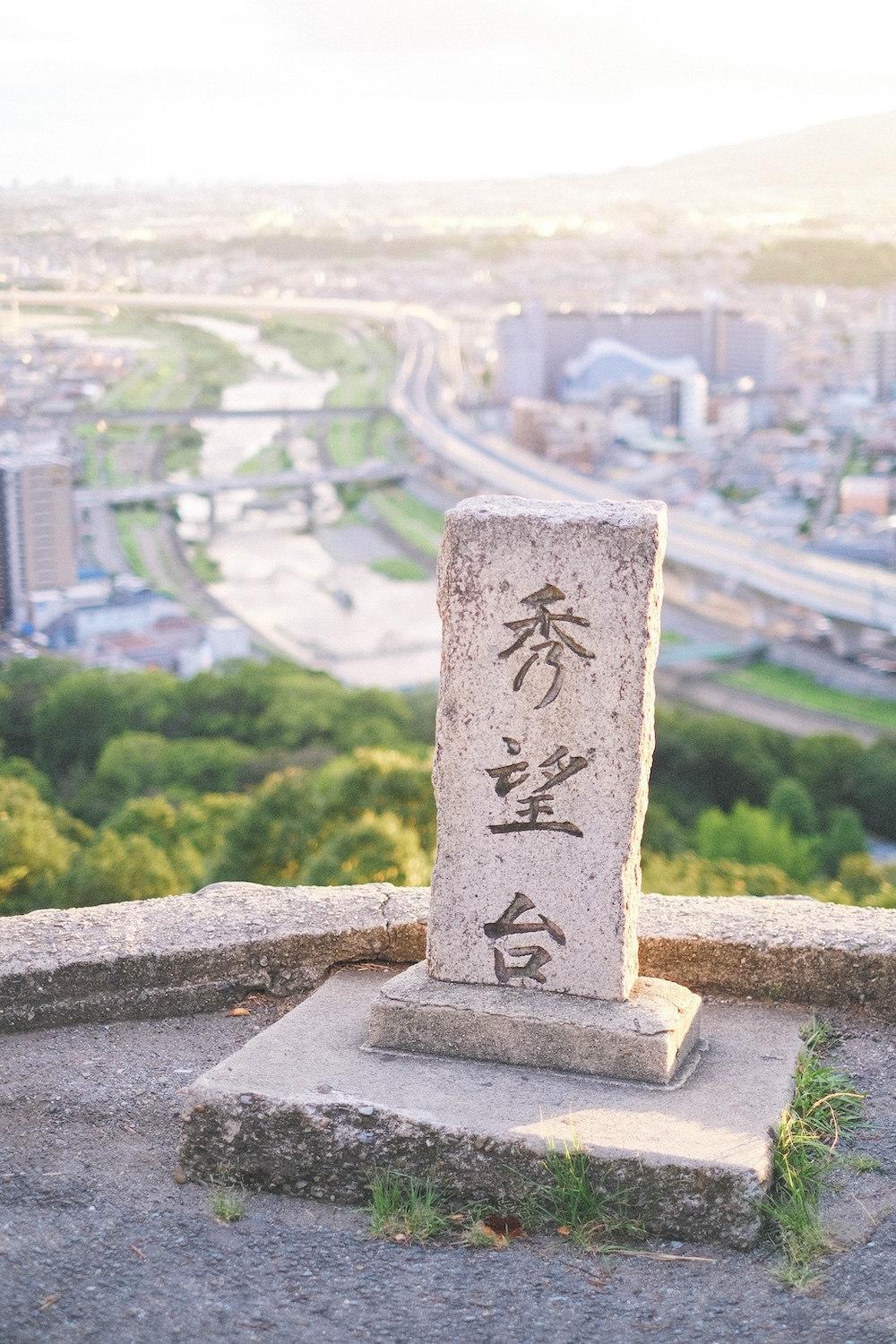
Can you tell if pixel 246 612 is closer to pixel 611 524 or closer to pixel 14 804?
pixel 14 804

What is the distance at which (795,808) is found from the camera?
44.2 ft

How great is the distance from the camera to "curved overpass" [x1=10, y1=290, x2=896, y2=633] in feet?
71.2

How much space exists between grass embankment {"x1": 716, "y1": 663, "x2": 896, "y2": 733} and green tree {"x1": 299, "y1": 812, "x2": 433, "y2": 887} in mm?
14841

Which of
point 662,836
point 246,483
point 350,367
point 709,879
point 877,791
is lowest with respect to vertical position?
point 877,791

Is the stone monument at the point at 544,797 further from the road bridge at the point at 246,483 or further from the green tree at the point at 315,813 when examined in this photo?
the road bridge at the point at 246,483

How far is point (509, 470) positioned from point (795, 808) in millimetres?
15524

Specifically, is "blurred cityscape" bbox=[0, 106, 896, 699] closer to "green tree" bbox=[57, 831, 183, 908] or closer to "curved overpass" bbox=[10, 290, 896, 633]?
"curved overpass" bbox=[10, 290, 896, 633]

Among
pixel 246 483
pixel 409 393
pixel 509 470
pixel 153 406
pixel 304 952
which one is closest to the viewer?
pixel 304 952

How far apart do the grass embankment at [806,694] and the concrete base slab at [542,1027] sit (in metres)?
17.7

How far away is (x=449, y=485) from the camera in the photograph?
→ 29.5 meters

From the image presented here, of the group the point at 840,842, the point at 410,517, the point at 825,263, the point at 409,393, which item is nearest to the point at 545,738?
the point at 840,842

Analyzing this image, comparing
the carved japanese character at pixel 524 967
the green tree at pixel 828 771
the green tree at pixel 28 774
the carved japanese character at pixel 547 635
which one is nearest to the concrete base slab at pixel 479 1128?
the carved japanese character at pixel 524 967

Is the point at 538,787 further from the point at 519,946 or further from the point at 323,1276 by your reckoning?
the point at 323,1276

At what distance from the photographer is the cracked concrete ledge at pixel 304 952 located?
271 centimetres
